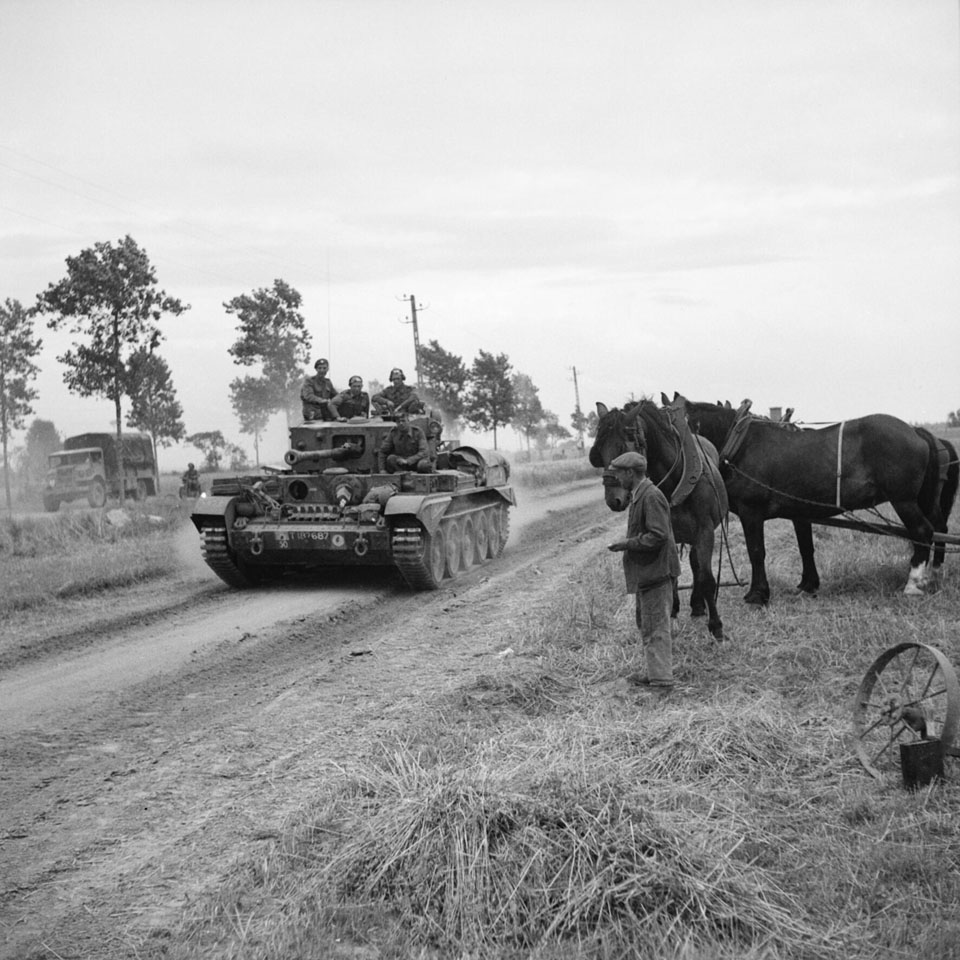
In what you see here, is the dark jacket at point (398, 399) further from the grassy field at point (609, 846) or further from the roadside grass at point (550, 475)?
the roadside grass at point (550, 475)

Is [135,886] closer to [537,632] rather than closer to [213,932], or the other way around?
[213,932]

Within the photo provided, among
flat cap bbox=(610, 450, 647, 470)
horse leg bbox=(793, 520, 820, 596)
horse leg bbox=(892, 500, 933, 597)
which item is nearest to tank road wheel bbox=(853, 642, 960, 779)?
flat cap bbox=(610, 450, 647, 470)

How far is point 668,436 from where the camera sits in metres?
9.26

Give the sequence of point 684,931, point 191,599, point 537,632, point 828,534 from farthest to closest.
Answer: point 828,534, point 191,599, point 537,632, point 684,931

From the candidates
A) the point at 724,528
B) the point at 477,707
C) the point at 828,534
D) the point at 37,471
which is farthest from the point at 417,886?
the point at 37,471

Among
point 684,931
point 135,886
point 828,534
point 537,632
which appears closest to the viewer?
point 684,931

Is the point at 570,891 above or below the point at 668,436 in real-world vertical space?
below

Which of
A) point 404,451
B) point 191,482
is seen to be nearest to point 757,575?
point 404,451

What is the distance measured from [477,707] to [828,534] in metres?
9.41

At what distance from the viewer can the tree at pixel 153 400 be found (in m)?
27.4

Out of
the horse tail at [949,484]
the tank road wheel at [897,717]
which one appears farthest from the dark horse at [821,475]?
the tank road wheel at [897,717]

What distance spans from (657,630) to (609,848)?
3467 millimetres

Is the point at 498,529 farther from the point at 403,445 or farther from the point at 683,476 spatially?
the point at 683,476

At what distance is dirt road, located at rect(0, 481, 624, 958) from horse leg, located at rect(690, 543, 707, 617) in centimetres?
181
